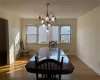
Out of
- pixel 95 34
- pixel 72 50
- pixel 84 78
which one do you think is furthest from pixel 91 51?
pixel 72 50

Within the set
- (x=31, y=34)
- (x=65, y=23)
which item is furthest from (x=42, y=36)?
(x=65, y=23)

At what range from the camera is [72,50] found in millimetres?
9305

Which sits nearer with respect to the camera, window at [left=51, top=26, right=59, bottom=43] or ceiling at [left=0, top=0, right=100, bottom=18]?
ceiling at [left=0, top=0, right=100, bottom=18]

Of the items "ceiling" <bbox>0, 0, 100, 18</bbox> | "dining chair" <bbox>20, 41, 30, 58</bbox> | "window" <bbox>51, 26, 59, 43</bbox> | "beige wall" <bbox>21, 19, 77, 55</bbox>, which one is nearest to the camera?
"ceiling" <bbox>0, 0, 100, 18</bbox>

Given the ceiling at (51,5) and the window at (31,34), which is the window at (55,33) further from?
the ceiling at (51,5)

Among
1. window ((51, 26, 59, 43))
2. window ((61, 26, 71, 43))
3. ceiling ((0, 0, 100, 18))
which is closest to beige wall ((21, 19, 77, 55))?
window ((61, 26, 71, 43))

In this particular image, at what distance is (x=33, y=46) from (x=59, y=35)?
5.66ft

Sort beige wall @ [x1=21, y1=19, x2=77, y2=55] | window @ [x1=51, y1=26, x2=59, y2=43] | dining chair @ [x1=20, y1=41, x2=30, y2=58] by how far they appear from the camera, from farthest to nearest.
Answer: window @ [x1=51, y1=26, x2=59, y2=43] → beige wall @ [x1=21, y1=19, x2=77, y2=55] → dining chair @ [x1=20, y1=41, x2=30, y2=58]

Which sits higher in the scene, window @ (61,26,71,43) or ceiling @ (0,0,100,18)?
ceiling @ (0,0,100,18)

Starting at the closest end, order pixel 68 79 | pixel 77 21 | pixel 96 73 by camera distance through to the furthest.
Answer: pixel 68 79, pixel 96 73, pixel 77 21

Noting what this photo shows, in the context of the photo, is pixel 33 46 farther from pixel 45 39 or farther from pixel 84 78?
pixel 84 78

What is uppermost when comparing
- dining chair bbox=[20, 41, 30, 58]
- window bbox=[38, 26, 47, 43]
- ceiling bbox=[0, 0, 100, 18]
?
ceiling bbox=[0, 0, 100, 18]

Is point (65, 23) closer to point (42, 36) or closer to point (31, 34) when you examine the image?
point (42, 36)

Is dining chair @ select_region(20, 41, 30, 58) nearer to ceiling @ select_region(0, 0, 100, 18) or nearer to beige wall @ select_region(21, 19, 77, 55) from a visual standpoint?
beige wall @ select_region(21, 19, 77, 55)
